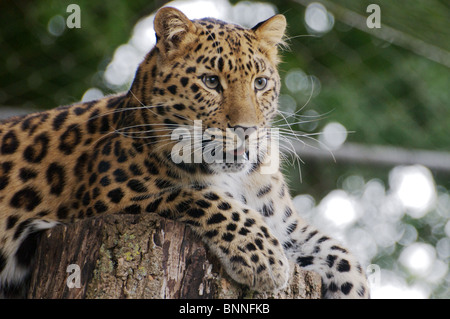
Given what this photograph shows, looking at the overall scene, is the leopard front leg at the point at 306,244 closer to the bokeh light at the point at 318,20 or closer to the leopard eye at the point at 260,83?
the leopard eye at the point at 260,83

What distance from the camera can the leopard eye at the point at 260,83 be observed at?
4.38m

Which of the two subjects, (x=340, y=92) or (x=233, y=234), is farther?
(x=340, y=92)

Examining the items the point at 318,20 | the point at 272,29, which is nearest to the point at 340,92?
the point at 318,20

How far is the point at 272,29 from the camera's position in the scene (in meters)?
4.61

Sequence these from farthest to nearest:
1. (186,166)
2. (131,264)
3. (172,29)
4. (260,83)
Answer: (260,83) < (172,29) < (186,166) < (131,264)

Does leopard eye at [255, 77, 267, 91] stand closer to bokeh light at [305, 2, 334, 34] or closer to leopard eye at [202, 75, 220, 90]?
leopard eye at [202, 75, 220, 90]

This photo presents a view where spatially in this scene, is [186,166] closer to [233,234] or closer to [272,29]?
[233,234]

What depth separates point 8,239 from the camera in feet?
14.2

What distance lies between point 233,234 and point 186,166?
59 centimetres

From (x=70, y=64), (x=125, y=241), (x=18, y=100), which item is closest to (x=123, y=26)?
(x=70, y=64)

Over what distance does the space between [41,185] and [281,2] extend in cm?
482

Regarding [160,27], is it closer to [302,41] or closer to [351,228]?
[302,41]

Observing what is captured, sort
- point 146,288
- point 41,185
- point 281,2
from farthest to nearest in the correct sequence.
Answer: point 281,2, point 41,185, point 146,288

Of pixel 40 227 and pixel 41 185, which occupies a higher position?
pixel 41 185
